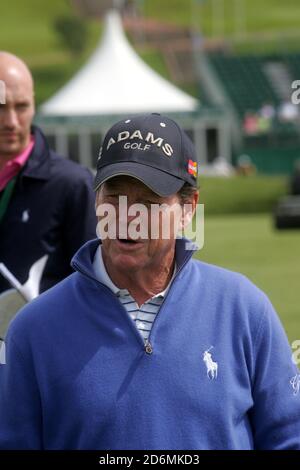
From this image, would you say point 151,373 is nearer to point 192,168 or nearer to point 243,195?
point 192,168

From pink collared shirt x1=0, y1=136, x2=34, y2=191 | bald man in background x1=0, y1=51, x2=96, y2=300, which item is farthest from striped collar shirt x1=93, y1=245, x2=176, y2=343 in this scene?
pink collared shirt x1=0, y1=136, x2=34, y2=191

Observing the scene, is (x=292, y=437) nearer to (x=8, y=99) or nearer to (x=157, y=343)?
(x=157, y=343)

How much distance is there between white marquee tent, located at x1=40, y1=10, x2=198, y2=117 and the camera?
33.2m

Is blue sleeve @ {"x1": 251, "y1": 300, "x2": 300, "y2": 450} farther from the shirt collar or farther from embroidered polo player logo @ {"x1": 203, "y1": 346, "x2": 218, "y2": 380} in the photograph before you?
the shirt collar

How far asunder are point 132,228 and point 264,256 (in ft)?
42.6

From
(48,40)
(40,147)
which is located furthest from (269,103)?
(40,147)

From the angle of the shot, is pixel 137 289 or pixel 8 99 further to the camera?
pixel 8 99

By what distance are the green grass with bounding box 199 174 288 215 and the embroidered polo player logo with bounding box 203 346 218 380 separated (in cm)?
2188

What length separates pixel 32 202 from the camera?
16.6ft

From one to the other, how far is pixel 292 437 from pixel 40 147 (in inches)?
103

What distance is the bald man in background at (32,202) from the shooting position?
5023mm

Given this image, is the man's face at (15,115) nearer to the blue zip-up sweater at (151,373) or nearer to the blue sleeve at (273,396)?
the blue zip-up sweater at (151,373)

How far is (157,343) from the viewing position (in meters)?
2.77

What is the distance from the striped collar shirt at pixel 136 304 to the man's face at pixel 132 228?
0.03 m
